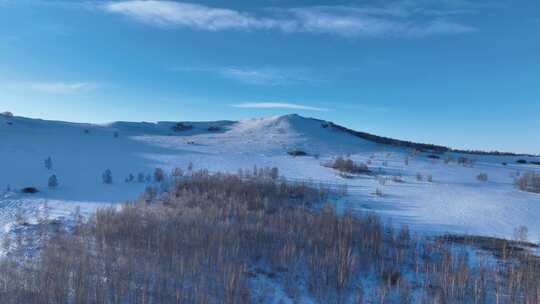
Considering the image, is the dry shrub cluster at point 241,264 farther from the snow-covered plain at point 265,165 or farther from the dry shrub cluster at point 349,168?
the dry shrub cluster at point 349,168

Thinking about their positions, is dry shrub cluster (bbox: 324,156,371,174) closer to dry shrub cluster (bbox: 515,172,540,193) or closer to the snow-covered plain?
the snow-covered plain

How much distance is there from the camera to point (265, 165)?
562 inches

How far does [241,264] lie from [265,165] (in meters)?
9.66

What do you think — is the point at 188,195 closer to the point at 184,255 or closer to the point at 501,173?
the point at 184,255

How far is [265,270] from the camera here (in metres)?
4.73

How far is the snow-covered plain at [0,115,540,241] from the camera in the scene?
761 centimetres

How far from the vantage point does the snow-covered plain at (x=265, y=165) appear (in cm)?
761

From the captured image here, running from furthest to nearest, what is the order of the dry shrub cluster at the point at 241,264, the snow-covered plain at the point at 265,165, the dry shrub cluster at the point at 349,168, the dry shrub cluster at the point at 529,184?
the dry shrub cluster at the point at 349,168 → the dry shrub cluster at the point at 529,184 → the snow-covered plain at the point at 265,165 → the dry shrub cluster at the point at 241,264

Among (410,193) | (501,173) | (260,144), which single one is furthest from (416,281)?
(260,144)

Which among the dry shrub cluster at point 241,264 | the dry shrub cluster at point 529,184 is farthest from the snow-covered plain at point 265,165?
the dry shrub cluster at point 241,264

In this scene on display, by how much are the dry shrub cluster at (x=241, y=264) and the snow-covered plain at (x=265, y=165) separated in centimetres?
164

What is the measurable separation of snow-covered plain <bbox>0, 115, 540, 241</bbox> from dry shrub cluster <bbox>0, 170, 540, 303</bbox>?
5.39 ft

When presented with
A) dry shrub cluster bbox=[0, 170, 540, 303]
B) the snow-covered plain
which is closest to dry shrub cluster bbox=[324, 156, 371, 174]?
the snow-covered plain

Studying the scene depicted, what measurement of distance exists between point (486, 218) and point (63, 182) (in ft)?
30.9
